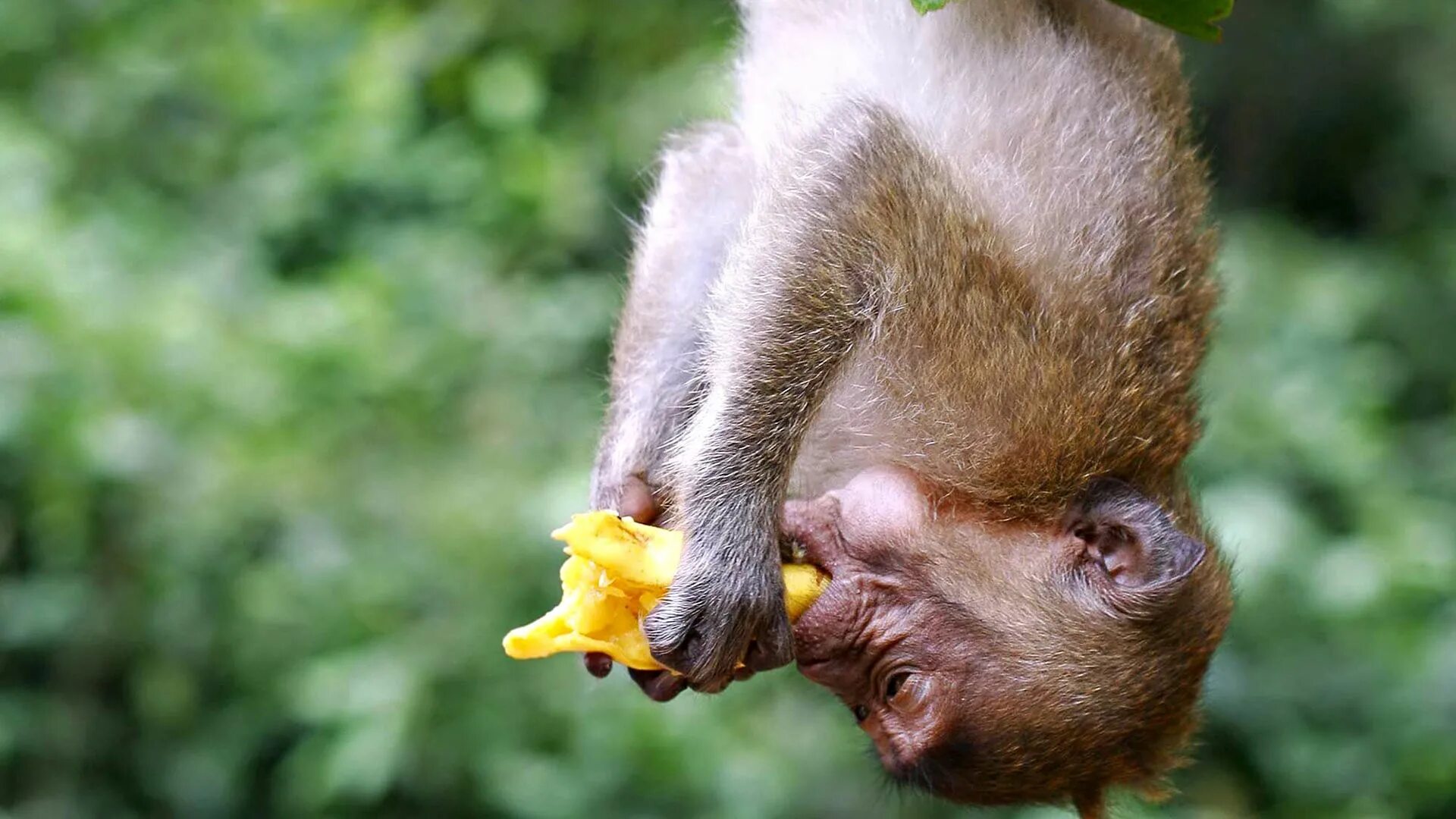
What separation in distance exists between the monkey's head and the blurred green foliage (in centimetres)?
177

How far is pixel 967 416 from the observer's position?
3.07 metres

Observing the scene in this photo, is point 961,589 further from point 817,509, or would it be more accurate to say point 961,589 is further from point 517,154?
point 517,154

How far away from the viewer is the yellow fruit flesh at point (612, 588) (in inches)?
99.1

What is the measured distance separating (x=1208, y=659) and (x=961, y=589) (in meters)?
0.66

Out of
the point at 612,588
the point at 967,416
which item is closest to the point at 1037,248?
the point at 967,416

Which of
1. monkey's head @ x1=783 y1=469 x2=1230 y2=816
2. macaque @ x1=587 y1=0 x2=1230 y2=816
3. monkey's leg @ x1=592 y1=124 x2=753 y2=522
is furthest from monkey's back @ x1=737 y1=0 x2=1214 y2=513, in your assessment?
monkey's leg @ x1=592 y1=124 x2=753 y2=522

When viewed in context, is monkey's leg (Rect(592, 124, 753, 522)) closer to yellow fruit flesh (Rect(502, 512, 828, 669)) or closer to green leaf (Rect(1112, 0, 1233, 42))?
yellow fruit flesh (Rect(502, 512, 828, 669))

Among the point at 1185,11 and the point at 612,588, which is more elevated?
the point at 1185,11

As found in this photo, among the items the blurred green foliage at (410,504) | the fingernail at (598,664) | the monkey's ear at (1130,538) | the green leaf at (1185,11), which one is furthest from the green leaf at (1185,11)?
the blurred green foliage at (410,504)

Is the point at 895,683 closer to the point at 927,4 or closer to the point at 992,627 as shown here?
the point at 992,627

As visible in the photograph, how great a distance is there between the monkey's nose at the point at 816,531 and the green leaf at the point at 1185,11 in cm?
108

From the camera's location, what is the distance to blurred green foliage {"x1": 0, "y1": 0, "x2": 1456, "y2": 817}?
16.9 feet

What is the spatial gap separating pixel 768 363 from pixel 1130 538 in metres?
0.79

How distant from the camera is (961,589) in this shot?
2.94 metres
